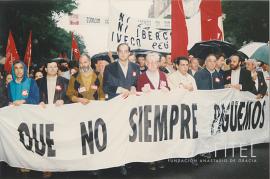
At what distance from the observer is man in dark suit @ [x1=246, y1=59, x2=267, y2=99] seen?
7.11 m

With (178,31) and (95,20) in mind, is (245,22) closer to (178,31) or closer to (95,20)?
(95,20)

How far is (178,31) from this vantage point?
6.52 metres

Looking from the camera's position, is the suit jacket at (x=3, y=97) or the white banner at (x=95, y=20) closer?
the suit jacket at (x=3, y=97)

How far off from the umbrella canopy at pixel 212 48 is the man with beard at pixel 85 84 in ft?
8.96

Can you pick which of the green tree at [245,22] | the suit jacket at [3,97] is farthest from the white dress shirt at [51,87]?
the green tree at [245,22]

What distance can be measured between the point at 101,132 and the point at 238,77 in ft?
9.40

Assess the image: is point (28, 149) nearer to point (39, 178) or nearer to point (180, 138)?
point (39, 178)

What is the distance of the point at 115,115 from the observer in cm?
565

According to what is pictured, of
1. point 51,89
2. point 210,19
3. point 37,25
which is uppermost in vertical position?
point 37,25

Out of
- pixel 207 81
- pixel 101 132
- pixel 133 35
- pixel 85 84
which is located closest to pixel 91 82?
pixel 85 84

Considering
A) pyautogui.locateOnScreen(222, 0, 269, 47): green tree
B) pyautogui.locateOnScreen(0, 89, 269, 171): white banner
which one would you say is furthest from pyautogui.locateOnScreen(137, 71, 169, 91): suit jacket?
pyautogui.locateOnScreen(222, 0, 269, 47): green tree

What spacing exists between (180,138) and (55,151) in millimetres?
1931

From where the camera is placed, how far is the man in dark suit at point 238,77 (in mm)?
6895

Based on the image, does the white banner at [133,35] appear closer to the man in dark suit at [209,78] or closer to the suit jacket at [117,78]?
the suit jacket at [117,78]
